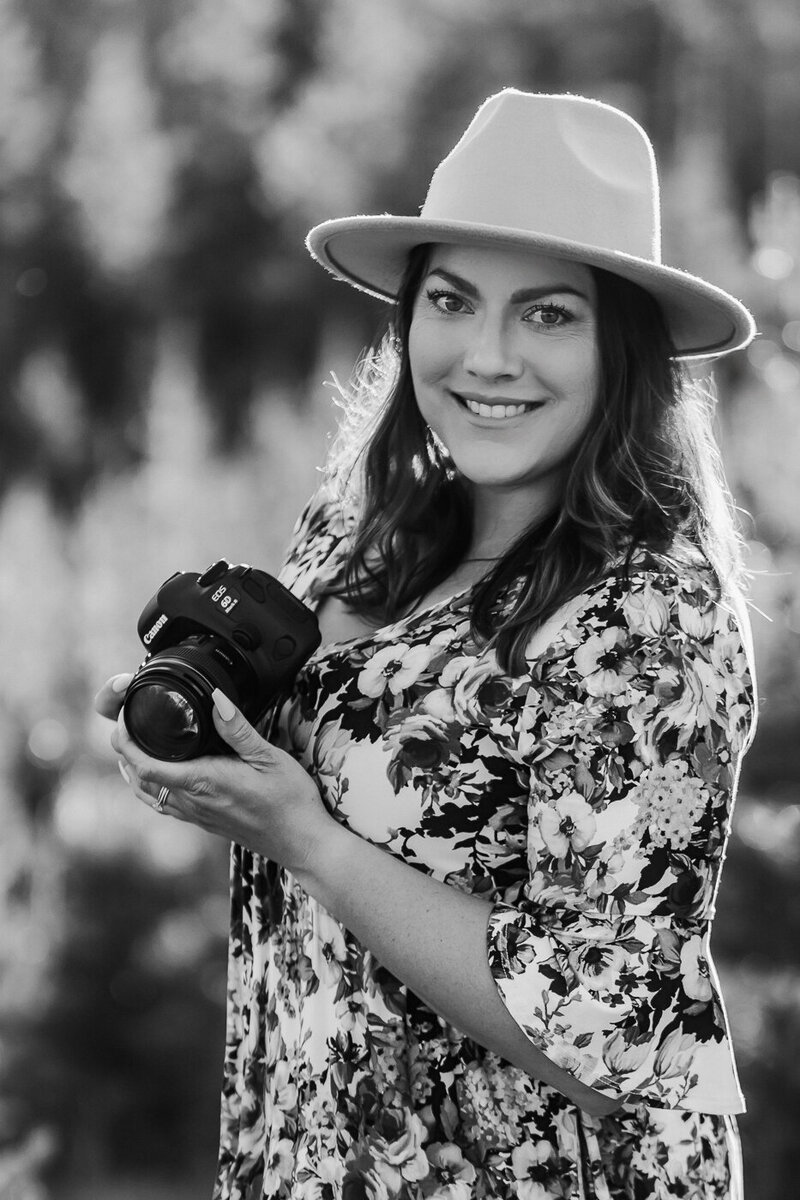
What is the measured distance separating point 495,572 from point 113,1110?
1421 millimetres

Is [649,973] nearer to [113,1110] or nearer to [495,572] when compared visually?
[495,572]

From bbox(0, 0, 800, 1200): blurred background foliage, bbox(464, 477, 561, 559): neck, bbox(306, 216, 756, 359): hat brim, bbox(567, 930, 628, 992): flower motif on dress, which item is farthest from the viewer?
bbox(0, 0, 800, 1200): blurred background foliage

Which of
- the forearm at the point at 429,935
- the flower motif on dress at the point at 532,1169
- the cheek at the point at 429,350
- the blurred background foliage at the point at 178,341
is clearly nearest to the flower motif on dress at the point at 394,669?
the forearm at the point at 429,935

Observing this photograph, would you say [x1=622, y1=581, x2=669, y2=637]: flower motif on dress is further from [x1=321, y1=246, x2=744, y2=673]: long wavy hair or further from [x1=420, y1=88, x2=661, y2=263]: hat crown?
[x1=420, y1=88, x2=661, y2=263]: hat crown

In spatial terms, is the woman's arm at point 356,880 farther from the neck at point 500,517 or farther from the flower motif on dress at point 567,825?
the neck at point 500,517

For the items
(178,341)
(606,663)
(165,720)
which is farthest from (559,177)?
(178,341)

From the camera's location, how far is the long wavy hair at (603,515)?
925mm

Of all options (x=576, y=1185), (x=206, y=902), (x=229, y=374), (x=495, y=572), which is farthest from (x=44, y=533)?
(x=576, y=1185)

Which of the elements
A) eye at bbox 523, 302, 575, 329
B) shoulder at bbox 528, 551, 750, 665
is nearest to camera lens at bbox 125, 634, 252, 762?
shoulder at bbox 528, 551, 750, 665

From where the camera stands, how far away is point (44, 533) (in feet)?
7.03

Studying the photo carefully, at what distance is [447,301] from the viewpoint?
3.31 feet

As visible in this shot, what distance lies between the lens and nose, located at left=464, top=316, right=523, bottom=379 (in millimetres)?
955

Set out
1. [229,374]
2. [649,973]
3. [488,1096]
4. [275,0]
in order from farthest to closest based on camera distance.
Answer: [229,374], [275,0], [488,1096], [649,973]

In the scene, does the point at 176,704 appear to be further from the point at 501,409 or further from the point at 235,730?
the point at 501,409
